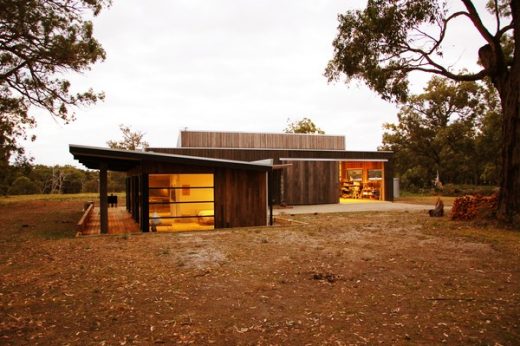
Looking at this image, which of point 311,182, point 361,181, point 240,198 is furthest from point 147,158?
point 361,181

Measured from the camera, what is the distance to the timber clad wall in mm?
24531

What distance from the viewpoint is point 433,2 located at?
12281 millimetres

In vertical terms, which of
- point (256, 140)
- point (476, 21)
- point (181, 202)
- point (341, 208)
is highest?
point (476, 21)

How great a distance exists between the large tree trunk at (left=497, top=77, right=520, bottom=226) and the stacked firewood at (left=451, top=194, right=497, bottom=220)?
Answer: 2.87 ft

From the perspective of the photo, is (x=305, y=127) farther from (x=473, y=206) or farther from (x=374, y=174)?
(x=473, y=206)

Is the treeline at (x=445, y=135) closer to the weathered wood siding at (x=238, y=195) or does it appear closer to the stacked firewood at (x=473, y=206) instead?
the stacked firewood at (x=473, y=206)

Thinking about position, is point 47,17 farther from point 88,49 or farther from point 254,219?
point 254,219

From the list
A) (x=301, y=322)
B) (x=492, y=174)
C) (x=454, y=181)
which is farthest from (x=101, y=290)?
(x=454, y=181)

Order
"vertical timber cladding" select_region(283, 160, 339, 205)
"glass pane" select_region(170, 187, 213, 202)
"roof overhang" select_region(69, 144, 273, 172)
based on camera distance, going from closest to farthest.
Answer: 1. "roof overhang" select_region(69, 144, 273, 172)
2. "glass pane" select_region(170, 187, 213, 202)
3. "vertical timber cladding" select_region(283, 160, 339, 205)

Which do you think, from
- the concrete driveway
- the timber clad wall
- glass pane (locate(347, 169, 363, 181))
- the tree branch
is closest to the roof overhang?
the concrete driveway

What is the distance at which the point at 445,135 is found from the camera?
32531 mm

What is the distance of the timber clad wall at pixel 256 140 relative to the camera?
80.5ft

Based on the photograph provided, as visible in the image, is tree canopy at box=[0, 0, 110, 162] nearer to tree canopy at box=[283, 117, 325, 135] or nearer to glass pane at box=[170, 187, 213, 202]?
glass pane at box=[170, 187, 213, 202]

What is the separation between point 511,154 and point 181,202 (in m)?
10.9
